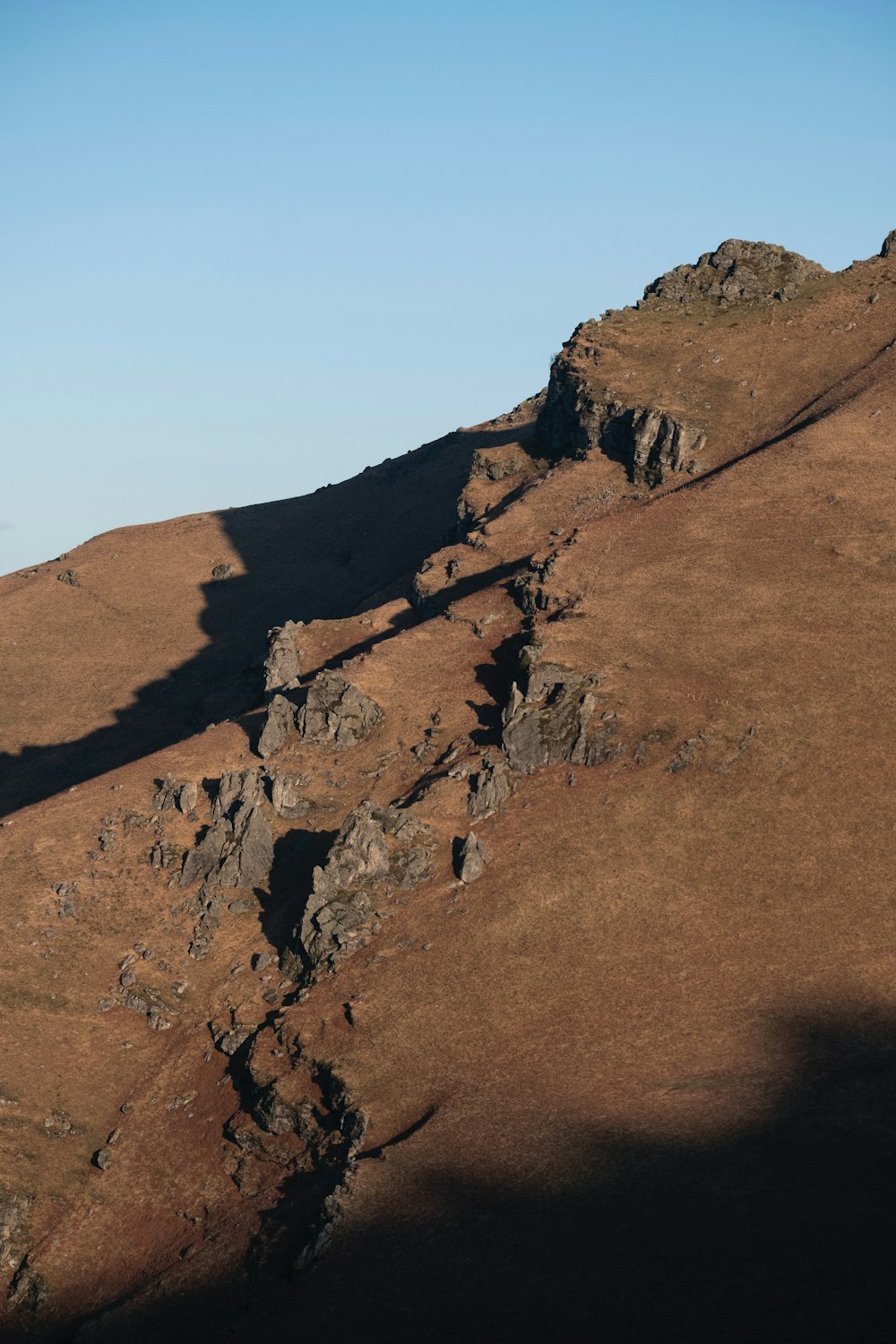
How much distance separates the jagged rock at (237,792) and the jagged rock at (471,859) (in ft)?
52.4

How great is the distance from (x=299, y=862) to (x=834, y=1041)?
3632 centimetres

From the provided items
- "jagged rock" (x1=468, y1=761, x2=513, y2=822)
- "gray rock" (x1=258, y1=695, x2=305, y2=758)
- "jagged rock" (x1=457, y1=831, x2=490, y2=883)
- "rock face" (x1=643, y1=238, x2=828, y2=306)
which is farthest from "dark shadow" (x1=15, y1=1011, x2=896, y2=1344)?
"rock face" (x1=643, y1=238, x2=828, y2=306)

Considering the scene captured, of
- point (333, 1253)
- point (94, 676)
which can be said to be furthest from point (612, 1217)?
point (94, 676)

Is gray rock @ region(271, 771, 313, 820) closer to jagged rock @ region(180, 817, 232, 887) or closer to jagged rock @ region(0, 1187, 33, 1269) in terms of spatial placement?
jagged rock @ region(180, 817, 232, 887)

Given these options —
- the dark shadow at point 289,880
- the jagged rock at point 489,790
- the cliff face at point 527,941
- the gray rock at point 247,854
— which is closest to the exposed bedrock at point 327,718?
the cliff face at point 527,941

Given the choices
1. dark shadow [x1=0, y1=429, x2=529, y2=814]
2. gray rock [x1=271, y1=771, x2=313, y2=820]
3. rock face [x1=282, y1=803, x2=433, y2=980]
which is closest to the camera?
rock face [x1=282, y1=803, x2=433, y2=980]

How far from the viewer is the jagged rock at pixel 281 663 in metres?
103

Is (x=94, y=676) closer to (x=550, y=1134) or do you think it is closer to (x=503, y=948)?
(x=503, y=948)

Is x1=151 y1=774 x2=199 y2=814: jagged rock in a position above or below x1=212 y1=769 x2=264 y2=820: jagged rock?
above

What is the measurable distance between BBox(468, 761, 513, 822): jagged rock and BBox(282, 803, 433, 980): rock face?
3.60 m

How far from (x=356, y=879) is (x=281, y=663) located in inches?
1186

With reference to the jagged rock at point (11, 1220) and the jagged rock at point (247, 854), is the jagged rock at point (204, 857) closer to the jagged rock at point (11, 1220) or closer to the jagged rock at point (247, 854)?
the jagged rock at point (247, 854)

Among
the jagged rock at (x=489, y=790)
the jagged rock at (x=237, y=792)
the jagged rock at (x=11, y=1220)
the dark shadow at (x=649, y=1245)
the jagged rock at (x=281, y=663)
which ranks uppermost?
the jagged rock at (x=281, y=663)

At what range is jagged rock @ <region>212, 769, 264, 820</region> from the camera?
8644cm
